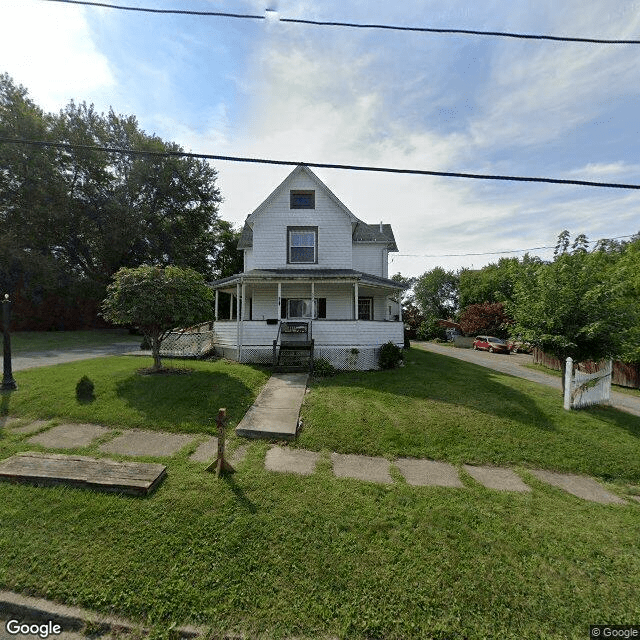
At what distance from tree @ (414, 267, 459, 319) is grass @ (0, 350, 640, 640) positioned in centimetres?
5492

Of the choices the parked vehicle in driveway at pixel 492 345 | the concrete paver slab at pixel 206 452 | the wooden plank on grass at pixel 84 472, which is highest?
the wooden plank on grass at pixel 84 472

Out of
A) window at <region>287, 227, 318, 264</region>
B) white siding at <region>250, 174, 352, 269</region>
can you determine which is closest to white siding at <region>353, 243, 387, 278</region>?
white siding at <region>250, 174, 352, 269</region>

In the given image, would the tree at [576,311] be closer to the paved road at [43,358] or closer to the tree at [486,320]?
the paved road at [43,358]

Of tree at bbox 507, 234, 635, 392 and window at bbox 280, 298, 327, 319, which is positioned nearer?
tree at bbox 507, 234, 635, 392

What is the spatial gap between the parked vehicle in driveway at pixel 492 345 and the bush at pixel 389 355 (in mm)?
19701

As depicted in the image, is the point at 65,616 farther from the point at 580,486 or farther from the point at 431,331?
the point at 431,331

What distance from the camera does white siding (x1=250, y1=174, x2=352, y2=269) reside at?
16.2 metres

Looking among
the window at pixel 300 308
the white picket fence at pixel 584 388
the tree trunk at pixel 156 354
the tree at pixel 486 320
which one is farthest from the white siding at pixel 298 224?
the tree at pixel 486 320

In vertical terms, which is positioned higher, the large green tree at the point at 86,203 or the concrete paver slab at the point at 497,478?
the large green tree at the point at 86,203

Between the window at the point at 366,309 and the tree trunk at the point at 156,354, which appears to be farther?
the window at the point at 366,309

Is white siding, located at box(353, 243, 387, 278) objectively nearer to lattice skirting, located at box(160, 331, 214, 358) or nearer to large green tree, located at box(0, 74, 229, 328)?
lattice skirting, located at box(160, 331, 214, 358)

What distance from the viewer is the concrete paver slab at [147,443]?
5.62 metres

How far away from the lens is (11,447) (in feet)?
18.2

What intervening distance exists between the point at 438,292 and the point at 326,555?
6031 cm
